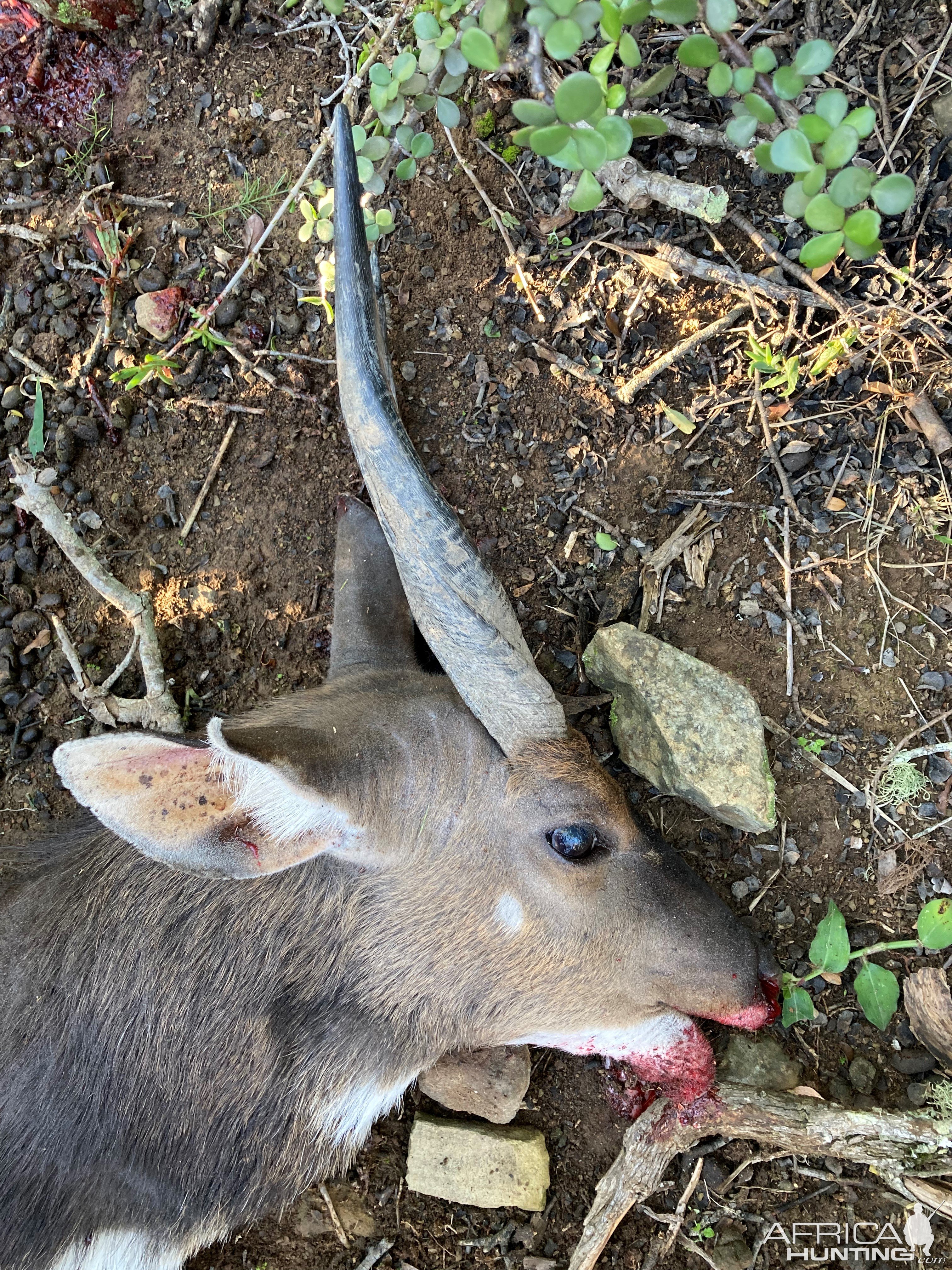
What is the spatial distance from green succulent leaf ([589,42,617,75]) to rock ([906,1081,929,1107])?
144 inches

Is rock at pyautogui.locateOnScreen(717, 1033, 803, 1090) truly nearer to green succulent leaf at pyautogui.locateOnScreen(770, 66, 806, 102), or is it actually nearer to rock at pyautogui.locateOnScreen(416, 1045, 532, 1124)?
rock at pyautogui.locateOnScreen(416, 1045, 532, 1124)

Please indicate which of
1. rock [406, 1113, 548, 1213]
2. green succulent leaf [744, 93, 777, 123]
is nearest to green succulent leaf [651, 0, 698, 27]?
green succulent leaf [744, 93, 777, 123]

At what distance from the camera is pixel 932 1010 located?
3.55m

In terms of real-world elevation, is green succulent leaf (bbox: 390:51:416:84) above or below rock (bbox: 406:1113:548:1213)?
above

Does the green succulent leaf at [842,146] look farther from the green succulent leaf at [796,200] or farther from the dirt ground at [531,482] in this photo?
the dirt ground at [531,482]

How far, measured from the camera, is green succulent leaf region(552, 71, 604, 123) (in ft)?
7.35

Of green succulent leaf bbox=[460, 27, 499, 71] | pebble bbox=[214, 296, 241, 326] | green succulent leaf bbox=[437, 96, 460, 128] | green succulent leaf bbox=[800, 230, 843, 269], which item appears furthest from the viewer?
pebble bbox=[214, 296, 241, 326]

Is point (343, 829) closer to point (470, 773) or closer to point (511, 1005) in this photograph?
point (470, 773)

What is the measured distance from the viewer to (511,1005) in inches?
127

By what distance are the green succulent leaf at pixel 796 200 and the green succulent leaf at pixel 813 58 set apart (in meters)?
0.27

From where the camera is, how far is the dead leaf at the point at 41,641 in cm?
410

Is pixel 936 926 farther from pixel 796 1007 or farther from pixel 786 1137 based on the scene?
pixel 786 1137

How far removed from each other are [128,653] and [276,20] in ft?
8.99

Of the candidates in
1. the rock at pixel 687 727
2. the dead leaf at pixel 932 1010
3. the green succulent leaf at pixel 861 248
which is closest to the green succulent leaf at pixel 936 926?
the dead leaf at pixel 932 1010
